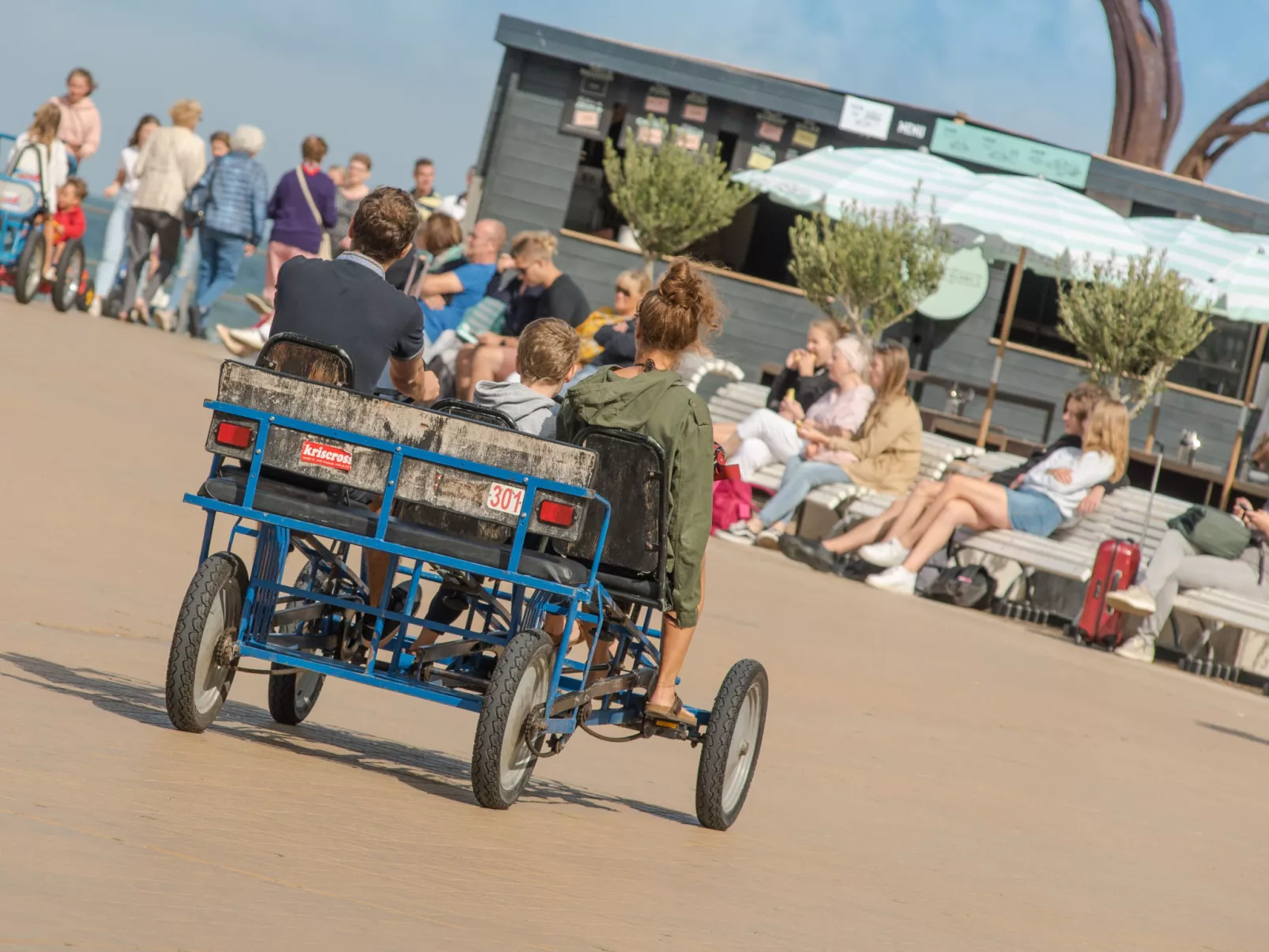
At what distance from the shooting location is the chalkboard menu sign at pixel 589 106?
25.2m

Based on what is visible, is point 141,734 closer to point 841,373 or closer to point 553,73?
point 841,373

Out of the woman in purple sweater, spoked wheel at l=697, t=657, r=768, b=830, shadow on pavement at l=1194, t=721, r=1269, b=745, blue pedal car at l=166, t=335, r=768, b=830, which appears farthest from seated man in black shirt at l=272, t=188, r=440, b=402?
the woman in purple sweater

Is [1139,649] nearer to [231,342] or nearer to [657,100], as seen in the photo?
[231,342]

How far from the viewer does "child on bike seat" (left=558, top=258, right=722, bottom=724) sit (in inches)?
205

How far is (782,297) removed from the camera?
25.4 meters

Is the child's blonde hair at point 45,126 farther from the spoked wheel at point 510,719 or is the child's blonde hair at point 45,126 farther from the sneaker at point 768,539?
the spoked wheel at point 510,719

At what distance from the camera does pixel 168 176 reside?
19.0 metres

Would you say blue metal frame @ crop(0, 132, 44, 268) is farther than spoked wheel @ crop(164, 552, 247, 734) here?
Yes

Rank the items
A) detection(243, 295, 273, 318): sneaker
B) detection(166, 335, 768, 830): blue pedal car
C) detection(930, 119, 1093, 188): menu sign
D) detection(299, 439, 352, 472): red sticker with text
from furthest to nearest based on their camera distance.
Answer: detection(930, 119, 1093, 188): menu sign
detection(243, 295, 273, 318): sneaker
detection(299, 439, 352, 472): red sticker with text
detection(166, 335, 768, 830): blue pedal car

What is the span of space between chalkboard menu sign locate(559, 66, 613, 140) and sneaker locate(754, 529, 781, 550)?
39.1 ft

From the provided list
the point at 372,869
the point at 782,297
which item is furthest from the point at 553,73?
the point at 372,869

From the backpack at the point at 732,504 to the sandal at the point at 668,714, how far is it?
894cm

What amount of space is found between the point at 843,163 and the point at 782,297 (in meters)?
6.75

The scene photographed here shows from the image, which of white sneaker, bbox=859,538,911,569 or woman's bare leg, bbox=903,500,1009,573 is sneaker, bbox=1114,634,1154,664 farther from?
white sneaker, bbox=859,538,911,569
